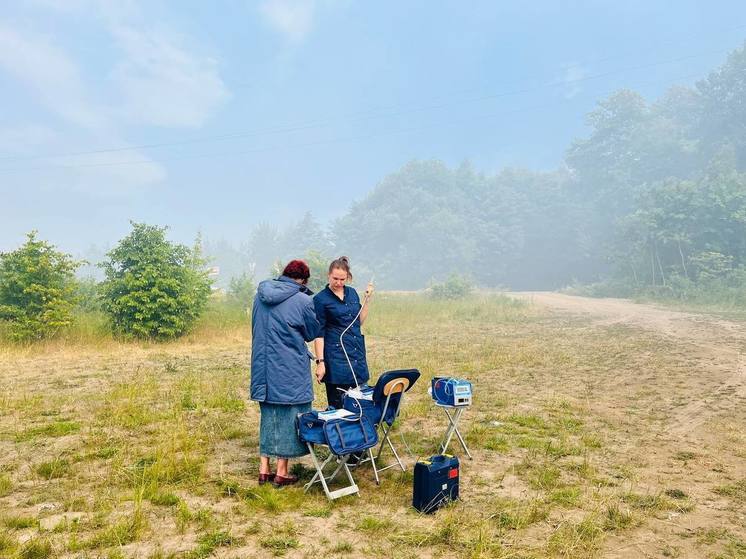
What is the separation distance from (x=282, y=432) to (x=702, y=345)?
487 inches

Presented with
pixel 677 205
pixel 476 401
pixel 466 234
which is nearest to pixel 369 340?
pixel 476 401

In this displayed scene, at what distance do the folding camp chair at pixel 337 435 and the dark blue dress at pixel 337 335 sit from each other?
599 mm

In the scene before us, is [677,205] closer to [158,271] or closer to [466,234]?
[158,271]

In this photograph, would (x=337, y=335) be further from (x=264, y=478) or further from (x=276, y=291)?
(x=264, y=478)

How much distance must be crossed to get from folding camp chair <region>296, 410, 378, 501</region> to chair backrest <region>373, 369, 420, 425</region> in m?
0.20

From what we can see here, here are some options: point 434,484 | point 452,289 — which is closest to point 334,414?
point 434,484

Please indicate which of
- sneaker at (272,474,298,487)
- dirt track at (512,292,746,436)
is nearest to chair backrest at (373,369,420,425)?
sneaker at (272,474,298,487)

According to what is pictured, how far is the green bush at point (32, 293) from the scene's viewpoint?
38.8 ft

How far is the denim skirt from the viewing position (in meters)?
4.30

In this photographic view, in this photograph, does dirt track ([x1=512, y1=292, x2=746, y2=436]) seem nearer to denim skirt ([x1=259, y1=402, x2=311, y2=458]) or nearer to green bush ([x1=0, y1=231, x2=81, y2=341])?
denim skirt ([x1=259, y1=402, x2=311, y2=458])

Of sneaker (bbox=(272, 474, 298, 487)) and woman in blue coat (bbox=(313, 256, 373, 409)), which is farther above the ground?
woman in blue coat (bbox=(313, 256, 373, 409))

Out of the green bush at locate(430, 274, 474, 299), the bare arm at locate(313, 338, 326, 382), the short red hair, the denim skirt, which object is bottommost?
the denim skirt

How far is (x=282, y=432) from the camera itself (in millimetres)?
4293

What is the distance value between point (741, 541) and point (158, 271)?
13231mm
